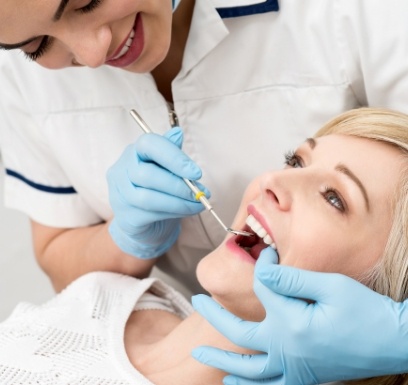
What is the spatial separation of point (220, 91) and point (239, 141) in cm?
13

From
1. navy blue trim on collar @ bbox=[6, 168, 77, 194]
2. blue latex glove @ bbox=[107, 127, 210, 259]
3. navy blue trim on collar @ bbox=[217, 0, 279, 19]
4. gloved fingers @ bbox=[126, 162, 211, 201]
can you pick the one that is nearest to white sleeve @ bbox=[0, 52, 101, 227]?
navy blue trim on collar @ bbox=[6, 168, 77, 194]

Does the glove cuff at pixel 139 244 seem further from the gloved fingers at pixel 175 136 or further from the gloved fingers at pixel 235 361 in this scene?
the gloved fingers at pixel 235 361

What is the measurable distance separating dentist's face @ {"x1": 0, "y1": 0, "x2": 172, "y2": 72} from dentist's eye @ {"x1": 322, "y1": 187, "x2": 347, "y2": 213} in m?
0.45

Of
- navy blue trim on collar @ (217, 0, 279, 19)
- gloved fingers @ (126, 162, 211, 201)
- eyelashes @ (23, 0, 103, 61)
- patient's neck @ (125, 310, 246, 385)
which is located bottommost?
patient's neck @ (125, 310, 246, 385)

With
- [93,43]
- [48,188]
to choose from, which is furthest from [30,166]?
[93,43]

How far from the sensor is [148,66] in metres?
1.50

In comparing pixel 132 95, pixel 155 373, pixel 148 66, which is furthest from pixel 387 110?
pixel 155 373

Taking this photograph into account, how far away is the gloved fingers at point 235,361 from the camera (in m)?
1.32

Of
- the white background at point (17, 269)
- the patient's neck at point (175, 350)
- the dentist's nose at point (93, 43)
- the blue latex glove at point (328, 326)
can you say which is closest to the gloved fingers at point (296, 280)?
the blue latex glove at point (328, 326)

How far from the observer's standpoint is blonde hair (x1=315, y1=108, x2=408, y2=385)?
1.34 m

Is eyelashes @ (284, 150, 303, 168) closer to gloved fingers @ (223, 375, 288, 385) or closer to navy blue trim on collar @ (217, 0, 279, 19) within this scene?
navy blue trim on collar @ (217, 0, 279, 19)

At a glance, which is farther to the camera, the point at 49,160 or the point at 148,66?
the point at 49,160

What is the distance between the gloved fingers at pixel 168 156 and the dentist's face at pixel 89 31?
0.52ft

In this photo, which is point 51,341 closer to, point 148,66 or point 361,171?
point 148,66
